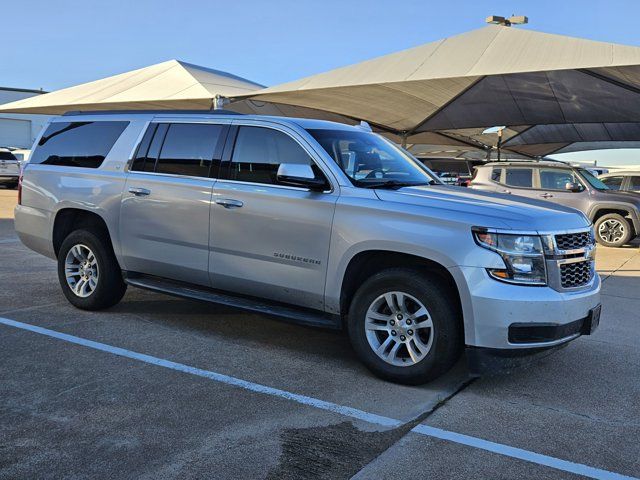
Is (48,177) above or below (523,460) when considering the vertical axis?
above

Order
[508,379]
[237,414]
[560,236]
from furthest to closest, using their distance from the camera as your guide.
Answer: [508,379] < [560,236] < [237,414]

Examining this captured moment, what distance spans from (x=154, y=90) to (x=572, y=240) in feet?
73.2

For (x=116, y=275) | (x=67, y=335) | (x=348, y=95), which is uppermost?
(x=348, y=95)

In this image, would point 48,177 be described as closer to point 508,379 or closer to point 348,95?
point 508,379

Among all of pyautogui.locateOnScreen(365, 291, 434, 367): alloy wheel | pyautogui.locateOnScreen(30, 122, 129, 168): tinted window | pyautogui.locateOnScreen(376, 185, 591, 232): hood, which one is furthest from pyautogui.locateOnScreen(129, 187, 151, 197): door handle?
pyautogui.locateOnScreen(365, 291, 434, 367): alloy wheel

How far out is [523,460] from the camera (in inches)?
135

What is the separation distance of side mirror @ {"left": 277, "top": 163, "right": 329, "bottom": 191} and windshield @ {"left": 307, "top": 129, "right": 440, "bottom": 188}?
27cm

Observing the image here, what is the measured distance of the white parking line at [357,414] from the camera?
3.37 m

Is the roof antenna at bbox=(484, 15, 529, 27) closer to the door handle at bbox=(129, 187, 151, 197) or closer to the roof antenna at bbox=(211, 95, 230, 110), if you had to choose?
the roof antenna at bbox=(211, 95, 230, 110)

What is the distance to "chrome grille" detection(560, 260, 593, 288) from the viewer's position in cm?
434

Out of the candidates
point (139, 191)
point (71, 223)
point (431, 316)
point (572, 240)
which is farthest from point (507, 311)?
point (71, 223)

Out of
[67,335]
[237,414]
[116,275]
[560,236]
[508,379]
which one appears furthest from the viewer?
[116,275]

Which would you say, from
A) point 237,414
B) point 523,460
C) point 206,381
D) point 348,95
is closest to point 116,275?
point 206,381

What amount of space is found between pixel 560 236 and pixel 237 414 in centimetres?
243
